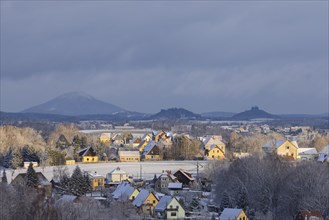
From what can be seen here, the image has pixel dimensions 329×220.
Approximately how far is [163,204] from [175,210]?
720 mm

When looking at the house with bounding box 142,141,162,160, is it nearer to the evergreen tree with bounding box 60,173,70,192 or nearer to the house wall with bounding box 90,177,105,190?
the house wall with bounding box 90,177,105,190

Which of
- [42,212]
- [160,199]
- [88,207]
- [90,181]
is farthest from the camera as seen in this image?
[90,181]

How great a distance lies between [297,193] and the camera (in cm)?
2630

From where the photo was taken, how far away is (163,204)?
2659 cm

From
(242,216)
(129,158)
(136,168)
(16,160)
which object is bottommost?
(242,216)

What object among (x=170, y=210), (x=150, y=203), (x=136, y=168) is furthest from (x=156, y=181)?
(x=136, y=168)

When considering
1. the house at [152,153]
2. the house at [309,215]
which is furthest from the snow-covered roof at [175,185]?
the house at [152,153]

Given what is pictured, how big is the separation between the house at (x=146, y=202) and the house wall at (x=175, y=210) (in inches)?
43.2

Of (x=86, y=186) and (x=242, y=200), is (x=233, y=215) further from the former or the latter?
(x=86, y=186)

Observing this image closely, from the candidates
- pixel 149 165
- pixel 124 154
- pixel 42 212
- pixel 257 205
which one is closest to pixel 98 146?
pixel 124 154

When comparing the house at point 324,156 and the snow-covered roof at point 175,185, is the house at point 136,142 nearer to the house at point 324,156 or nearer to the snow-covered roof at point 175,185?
the house at point 324,156

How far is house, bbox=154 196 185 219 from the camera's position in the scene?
26.0 metres

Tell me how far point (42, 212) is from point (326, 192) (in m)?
11.6

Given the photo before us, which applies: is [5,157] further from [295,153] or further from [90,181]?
[295,153]
